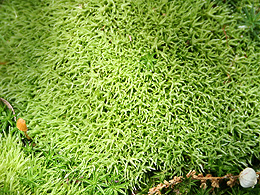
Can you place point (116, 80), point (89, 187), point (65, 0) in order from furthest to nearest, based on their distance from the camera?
point (65, 0) → point (116, 80) → point (89, 187)

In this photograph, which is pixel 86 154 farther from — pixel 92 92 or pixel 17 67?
pixel 17 67

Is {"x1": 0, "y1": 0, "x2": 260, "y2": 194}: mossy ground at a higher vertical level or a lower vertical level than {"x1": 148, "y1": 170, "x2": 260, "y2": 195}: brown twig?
higher

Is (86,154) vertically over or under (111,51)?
under

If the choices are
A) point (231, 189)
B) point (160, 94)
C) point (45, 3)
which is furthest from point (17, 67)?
point (231, 189)

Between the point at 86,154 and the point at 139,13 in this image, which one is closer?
the point at 86,154

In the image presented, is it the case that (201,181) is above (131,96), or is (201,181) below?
below

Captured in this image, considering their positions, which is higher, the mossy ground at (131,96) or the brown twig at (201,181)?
the mossy ground at (131,96)

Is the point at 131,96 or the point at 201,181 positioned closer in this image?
the point at 201,181

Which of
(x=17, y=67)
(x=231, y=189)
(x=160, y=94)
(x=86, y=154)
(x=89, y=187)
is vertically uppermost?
(x=17, y=67)
